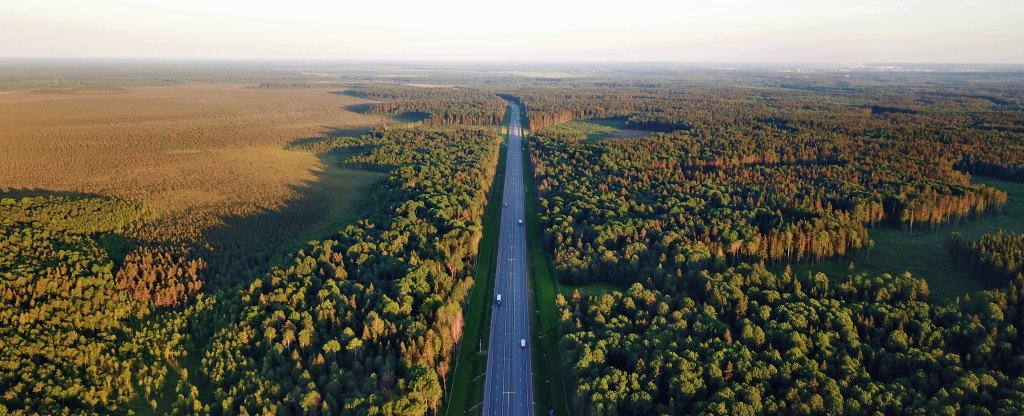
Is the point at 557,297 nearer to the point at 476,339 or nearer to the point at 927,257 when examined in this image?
the point at 476,339

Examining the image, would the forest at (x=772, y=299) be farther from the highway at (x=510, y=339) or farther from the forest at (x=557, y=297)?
the highway at (x=510, y=339)

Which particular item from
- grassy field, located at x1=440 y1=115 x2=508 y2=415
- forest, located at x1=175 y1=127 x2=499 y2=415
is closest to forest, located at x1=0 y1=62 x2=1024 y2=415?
forest, located at x1=175 y1=127 x2=499 y2=415

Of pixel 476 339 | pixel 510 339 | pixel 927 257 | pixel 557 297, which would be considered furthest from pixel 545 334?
pixel 927 257

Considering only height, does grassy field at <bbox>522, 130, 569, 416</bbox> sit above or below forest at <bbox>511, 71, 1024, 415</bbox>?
below

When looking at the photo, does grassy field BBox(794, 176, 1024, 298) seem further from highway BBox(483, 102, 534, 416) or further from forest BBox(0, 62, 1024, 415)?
highway BBox(483, 102, 534, 416)

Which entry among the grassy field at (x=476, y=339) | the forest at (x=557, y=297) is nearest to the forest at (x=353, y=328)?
the forest at (x=557, y=297)

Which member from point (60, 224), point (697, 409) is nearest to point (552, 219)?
point (697, 409)
